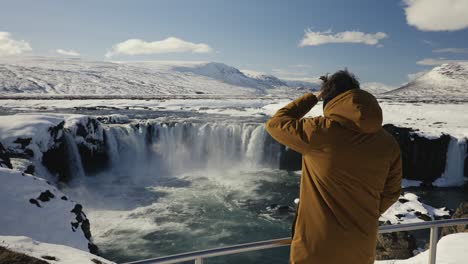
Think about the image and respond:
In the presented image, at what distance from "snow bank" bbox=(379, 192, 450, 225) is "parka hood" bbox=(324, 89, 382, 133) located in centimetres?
1324

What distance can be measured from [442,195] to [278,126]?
24031 mm

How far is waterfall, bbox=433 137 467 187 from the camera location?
2509 centimetres

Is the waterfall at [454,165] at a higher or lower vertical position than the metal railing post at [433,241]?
lower

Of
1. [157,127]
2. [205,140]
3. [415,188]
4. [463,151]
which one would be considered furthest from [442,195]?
[157,127]

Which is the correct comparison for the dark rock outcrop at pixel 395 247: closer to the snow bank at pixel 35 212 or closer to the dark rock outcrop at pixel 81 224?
the dark rock outcrop at pixel 81 224

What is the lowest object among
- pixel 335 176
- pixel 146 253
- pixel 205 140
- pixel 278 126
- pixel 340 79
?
pixel 146 253

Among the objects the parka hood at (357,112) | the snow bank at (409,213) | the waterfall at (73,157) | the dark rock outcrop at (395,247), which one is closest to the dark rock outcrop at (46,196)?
the dark rock outcrop at (395,247)

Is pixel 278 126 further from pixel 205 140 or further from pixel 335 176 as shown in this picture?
pixel 205 140

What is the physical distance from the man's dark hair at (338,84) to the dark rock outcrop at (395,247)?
11.1m

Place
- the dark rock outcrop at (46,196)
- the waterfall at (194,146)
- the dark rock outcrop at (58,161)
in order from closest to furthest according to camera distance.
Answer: the dark rock outcrop at (46,196) < the dark rock outcrop at (58,161) < the waterfall at (194,146)

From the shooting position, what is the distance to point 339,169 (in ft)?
6.77

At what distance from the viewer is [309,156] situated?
2160 millimetres

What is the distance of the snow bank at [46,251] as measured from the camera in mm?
4452

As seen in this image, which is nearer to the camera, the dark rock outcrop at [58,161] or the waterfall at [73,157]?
the dark rock outcrop at [58,161]
